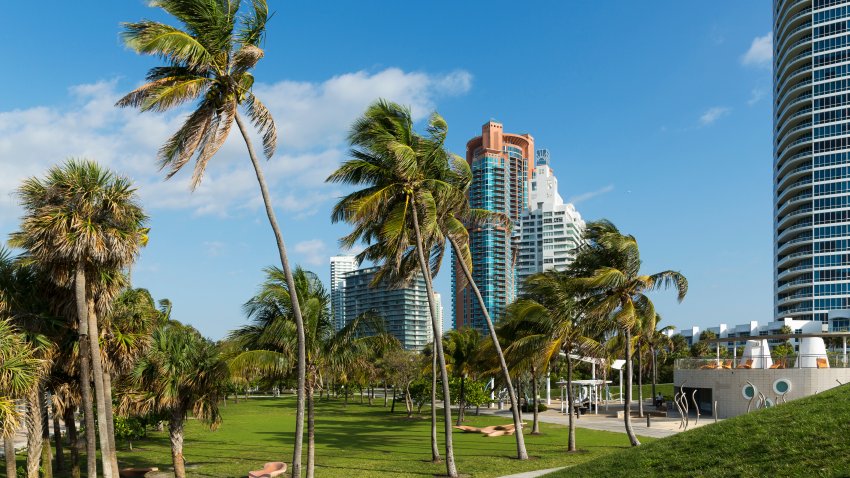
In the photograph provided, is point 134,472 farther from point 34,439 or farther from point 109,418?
point 109,418

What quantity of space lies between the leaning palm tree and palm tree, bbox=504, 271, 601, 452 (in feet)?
38.6

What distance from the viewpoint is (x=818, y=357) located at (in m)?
39.6

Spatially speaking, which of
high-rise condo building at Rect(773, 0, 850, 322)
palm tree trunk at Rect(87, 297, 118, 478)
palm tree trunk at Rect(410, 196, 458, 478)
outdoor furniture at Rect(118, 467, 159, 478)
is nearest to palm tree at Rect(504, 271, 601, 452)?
palm tree trunk at Rect(410, 196, 458, 478)

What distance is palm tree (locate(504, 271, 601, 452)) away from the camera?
2622 centimetres

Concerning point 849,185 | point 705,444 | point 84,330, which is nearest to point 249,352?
point 84,330

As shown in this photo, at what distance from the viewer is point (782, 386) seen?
39.9 meters

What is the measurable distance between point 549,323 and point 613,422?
21232 mm

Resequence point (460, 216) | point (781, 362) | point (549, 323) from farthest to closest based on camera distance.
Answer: point (781, 362) → point (549, 323) → point (460, 216)

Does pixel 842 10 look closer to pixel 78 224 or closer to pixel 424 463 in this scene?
pixel 424 463

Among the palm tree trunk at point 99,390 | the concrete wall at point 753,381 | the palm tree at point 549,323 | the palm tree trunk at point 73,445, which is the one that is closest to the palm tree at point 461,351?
the palm tree at point 549,323

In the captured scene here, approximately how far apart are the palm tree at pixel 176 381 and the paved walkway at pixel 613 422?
21134 millimetres

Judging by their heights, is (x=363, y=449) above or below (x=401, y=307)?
below

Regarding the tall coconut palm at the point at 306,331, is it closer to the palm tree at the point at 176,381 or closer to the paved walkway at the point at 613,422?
the palm tree at the point at 176,381

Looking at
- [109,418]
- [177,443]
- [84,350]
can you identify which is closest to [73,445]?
[177,443]
